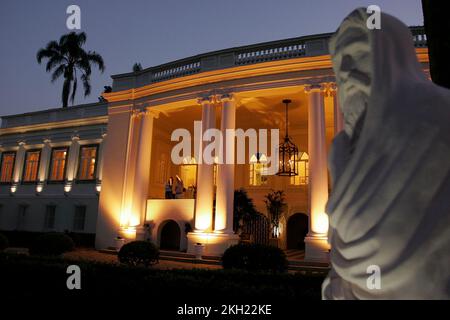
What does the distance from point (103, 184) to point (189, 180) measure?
711 cm

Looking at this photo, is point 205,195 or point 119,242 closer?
point 205,195

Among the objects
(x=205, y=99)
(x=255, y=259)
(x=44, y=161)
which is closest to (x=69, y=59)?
(x=44, y=161)

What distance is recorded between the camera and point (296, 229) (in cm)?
1827

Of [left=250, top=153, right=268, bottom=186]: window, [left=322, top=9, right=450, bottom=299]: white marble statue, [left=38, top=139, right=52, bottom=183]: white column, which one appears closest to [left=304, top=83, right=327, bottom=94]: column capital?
[left=250, top=153, right=268, bottom=186]: window

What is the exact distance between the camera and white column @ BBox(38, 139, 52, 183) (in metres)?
22.4

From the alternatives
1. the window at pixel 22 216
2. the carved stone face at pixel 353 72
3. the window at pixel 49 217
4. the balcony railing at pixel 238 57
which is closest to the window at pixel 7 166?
the window at pixel 22 216

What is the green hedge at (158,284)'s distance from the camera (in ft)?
13.4

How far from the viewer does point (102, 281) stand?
526 cm

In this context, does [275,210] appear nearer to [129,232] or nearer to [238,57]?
[129,232]

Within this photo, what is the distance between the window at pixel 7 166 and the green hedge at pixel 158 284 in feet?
67.8

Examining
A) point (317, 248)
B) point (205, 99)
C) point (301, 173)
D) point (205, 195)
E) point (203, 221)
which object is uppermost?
point (205, 99)

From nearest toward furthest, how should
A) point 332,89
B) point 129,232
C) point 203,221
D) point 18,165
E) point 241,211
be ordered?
point 332,89 → point 203,221 → point 241,211 → point 129,232 → point 18,165

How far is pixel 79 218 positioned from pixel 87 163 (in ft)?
11.3
